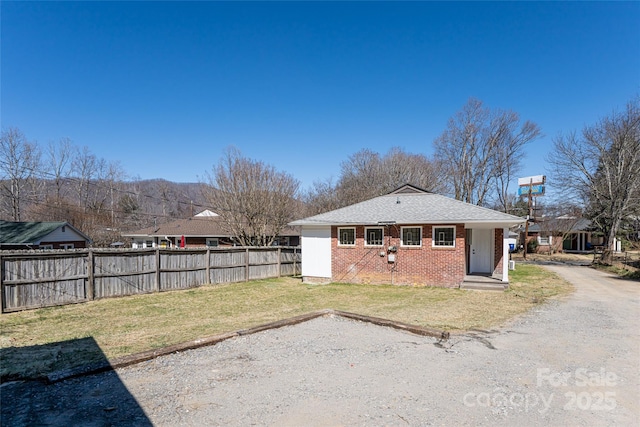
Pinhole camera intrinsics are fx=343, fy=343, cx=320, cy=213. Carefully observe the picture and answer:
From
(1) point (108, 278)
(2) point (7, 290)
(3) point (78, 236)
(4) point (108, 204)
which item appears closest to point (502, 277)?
(1) point (108, 278)

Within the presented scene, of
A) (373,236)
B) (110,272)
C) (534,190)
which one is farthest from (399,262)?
(534,190)

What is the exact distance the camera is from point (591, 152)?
83.4ft

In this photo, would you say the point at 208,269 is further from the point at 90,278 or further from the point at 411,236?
the point at 411,236

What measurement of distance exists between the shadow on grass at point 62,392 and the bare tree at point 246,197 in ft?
42.2

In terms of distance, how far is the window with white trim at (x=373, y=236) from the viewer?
14.0 metres

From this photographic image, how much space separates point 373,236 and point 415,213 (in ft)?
6.35

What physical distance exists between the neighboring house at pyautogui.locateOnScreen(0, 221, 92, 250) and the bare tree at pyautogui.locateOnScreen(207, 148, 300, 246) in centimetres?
1277

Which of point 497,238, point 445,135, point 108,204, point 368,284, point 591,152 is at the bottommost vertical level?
point 368,284

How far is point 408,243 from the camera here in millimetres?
13523

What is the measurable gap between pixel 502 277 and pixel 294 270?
30.8 ft

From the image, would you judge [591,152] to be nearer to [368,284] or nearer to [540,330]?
[368,284]

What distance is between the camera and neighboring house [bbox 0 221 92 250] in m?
21.2

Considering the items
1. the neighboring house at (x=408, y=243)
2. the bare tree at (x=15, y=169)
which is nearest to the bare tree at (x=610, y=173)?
the neighboring house at (x=408, y=243)

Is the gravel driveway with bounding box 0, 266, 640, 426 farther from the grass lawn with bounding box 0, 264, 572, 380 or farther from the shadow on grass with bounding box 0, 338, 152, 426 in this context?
the grass lawn with bounding box 0, 264, 572, 380
